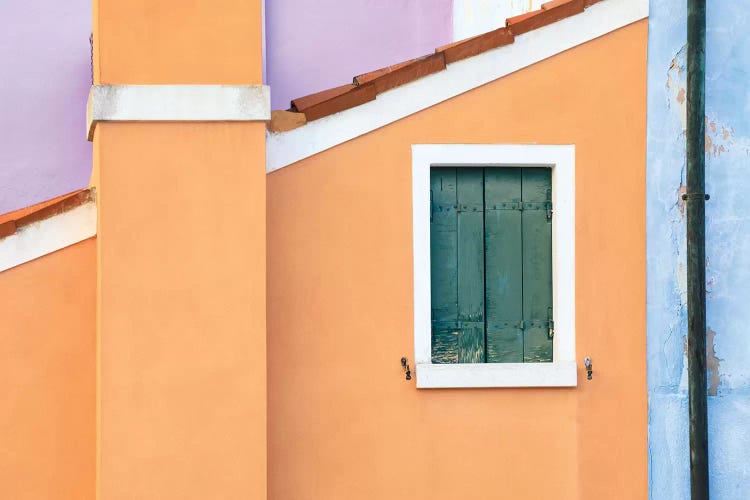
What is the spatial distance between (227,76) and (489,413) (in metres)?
2.39

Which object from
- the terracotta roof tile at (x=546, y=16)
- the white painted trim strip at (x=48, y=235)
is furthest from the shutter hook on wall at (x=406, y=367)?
the terracotta roof tile at (x=546, y=16)

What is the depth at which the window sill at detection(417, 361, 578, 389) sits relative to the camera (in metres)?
7.30

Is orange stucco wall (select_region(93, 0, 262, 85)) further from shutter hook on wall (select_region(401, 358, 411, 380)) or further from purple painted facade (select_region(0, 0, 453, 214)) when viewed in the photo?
purple painted facade (select_region(0, 0, 453, 214))

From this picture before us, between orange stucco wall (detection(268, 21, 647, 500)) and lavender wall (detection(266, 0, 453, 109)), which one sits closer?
orange stucco wall (detection(268, 21, 647, 500))

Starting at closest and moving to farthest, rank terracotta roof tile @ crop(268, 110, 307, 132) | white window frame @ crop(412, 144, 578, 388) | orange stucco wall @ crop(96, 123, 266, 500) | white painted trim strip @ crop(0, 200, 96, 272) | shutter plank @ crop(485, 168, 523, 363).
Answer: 1. orange stucco wall @ crop(96, 123, 266, 500)
2. white painted trim strip @ crop(0, 200, 96, 272)
3. terracotta roof tile @ crop(268, 110, 307, 132)
4. white window frame @ crop(412, 144, 578, 388)
5. shutter plank @ crop(485, 168, 523, 363)

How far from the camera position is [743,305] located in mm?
7578

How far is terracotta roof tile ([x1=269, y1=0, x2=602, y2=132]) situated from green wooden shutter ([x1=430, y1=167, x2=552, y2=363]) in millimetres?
604

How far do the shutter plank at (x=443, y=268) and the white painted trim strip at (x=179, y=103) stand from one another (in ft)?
3.84

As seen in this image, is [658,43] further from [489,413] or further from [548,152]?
[489,413]

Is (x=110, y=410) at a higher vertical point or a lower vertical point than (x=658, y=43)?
lower

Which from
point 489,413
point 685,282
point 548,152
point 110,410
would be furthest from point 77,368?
point 685,282

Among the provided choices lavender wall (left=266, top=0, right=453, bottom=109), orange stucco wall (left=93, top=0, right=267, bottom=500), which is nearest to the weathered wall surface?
lavender wall (left=266, top=0, right=453, bottom=109)

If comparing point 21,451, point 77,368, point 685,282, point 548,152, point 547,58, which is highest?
point 547,58

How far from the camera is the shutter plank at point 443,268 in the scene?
7520 mm
